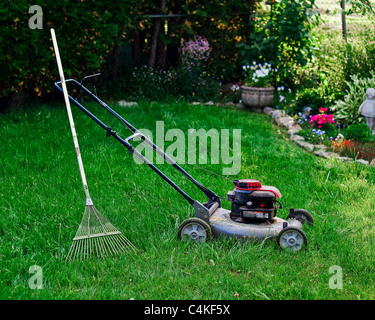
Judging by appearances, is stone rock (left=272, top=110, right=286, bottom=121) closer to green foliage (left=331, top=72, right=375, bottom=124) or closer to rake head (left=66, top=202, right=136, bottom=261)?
green foliage (left=331, top=72, right=375, bottom=124)

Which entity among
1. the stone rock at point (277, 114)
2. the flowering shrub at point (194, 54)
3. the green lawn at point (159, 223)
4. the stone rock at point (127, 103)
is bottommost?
the green lawn at point (159, 223)

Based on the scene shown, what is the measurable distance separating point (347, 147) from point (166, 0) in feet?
16.4

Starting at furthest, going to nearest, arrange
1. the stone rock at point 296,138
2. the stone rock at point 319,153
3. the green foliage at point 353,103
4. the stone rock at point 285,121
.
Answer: the stone rock at point 285,121, the green foliage at point 353,103, the stone rock at point 296,138, the stone rock at point 319,153

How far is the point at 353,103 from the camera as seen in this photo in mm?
7250

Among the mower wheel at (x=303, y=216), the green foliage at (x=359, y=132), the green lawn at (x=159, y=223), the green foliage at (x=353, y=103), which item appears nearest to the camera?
the green lawn at (x=159, y=223)

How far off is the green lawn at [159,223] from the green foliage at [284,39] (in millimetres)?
2540

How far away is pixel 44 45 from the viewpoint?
7039 millimetres

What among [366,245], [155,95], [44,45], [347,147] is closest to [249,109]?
[155,95]

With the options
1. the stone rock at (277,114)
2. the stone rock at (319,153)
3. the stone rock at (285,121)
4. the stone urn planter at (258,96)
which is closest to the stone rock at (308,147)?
the stone rock at (319,153)

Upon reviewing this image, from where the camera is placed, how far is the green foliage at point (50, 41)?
668cm

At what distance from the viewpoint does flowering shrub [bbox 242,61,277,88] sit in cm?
842

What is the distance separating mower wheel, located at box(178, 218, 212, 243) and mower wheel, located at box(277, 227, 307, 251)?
51 centimetres

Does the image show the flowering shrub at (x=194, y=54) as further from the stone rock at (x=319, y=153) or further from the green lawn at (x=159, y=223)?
the stone rock at (x=319, y=153)
